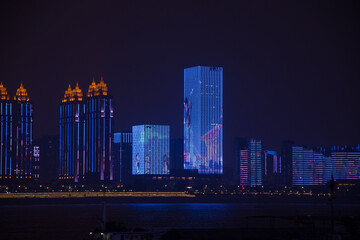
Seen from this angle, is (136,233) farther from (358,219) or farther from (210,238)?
(358,219)

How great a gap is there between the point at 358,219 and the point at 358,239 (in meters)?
32.1

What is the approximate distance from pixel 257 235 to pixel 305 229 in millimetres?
10349

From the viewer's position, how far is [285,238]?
8225 cm

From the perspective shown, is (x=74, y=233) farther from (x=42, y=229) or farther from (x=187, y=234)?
(x=187, y=234)

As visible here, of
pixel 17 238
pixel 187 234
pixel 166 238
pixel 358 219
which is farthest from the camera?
pixel 17 238

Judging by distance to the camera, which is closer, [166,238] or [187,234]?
[166,238]

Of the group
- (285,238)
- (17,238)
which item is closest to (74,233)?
(17,238)

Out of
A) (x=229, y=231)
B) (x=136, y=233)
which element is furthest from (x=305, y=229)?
(x=136, y=233)

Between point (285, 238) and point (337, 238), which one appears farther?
point (285, 238)

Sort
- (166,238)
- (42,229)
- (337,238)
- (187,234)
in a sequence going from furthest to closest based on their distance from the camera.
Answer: (42,229)
(187,234)
(166,238)
(337,238)

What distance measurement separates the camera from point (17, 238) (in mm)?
128000

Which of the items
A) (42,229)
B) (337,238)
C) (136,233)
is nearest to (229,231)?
(136,233)

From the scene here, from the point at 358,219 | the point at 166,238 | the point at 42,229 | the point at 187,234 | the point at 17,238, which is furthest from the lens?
the point at 42,229

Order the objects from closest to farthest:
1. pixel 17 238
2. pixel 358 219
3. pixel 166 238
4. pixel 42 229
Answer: pixel 166 238, pixel 358 219, pixel 17 238, pixel 42 229
